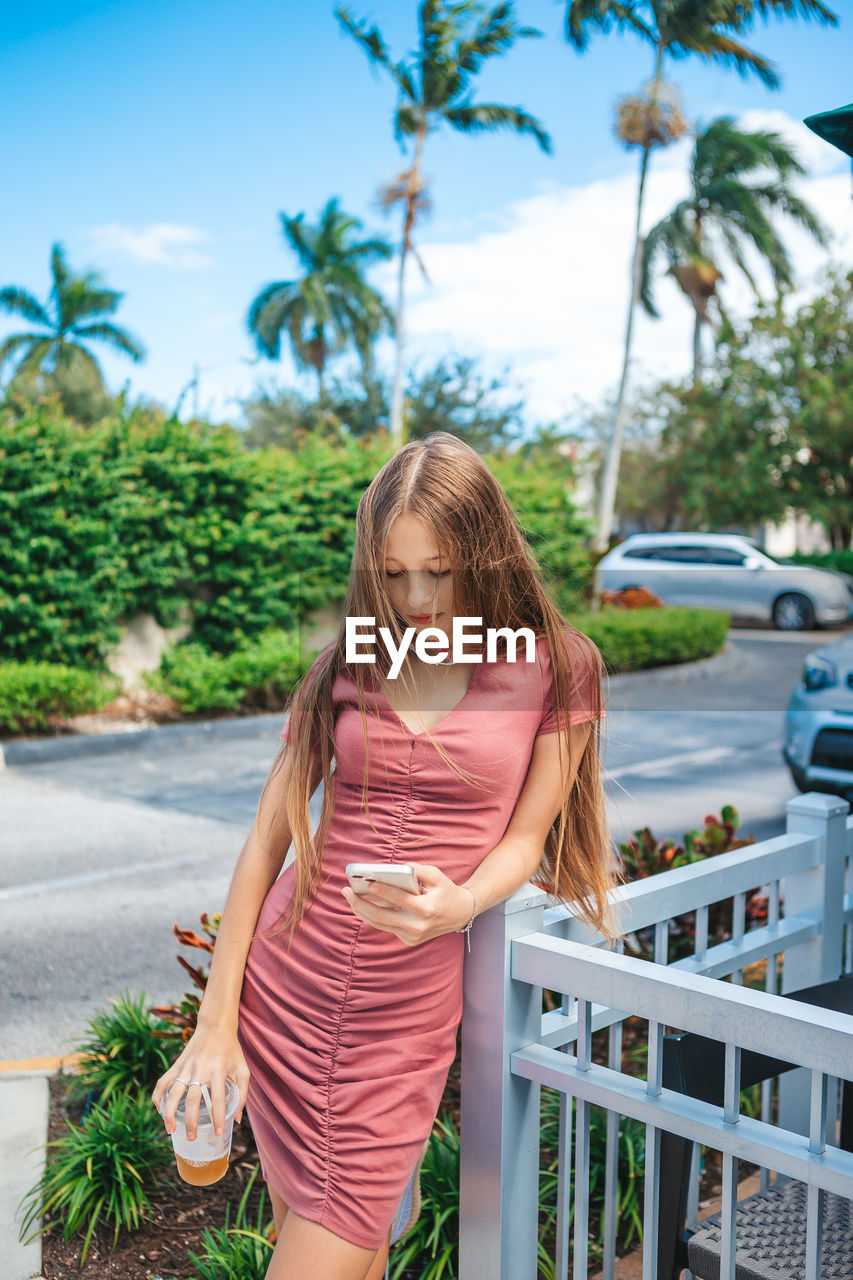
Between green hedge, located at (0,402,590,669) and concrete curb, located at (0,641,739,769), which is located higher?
green hedge, located at (0,402,590,669)

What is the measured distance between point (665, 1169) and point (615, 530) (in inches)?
1338

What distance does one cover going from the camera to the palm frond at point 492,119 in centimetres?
2072

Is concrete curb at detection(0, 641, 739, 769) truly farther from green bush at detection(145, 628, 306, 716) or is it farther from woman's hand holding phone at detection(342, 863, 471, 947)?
woman's hand holding phone at detection(342, 863, 471, 947)

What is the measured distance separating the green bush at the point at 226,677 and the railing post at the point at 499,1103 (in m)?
7.88

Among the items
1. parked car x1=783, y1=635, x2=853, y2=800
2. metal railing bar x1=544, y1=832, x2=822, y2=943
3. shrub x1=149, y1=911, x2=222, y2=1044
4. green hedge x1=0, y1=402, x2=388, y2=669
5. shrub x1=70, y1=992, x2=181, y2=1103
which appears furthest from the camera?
green hedge x1=0, y1=402, x2=388, y2=669

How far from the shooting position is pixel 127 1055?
2.86 metres

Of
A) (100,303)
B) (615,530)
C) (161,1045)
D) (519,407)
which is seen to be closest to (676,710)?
(161,1045)

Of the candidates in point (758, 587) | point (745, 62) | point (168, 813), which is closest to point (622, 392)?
point (745, 62)

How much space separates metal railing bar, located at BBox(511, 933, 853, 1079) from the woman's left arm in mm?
125

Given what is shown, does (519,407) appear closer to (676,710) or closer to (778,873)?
(676,710)

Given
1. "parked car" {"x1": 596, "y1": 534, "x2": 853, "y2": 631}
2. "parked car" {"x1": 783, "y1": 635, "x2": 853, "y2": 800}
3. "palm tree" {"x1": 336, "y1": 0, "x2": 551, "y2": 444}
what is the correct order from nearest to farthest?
"parked car" {"x1": 783, "y1": 635, "x2": 853, "y2": 800} → "parked car" {"x1": 596, "y1": 534, "x2": 853, "y2": 631} → "palm tree" {"x1": 336, "y1": 0, "x2": 551, "y2": 444}

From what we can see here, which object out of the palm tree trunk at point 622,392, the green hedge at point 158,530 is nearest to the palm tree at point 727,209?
the palm tree trunk at point 622,392

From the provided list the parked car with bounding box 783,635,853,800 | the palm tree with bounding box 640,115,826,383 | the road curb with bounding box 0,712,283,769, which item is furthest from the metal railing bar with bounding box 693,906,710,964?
the palm tree with bounding box 640,115,826,383

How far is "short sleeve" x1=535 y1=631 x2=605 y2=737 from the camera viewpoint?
151 centimetres
